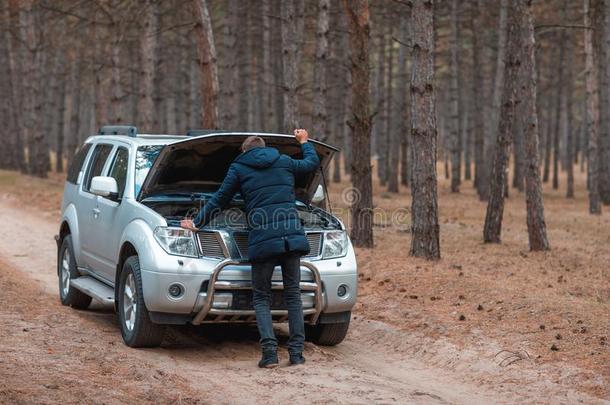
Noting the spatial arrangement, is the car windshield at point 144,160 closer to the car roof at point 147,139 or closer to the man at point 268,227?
the car roof at point 147,139

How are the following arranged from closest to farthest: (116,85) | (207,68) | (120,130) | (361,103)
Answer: (120,130), (361,103), (207,68), (116,85)

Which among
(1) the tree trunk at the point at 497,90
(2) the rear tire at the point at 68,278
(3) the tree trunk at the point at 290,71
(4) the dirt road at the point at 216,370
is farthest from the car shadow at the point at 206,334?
(1) the tree trunk at the point at 497,90

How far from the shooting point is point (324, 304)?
27.3 ft

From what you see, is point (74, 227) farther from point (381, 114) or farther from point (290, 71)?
point (381, 114)

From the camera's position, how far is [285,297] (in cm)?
798

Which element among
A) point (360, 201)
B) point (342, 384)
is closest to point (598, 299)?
point (360, 201)

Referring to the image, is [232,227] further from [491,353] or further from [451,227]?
[451,227]

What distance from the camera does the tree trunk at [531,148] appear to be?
16.7m

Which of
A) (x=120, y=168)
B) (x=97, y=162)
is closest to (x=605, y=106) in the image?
(x=97, y=162)

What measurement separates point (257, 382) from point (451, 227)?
14207 millimetres

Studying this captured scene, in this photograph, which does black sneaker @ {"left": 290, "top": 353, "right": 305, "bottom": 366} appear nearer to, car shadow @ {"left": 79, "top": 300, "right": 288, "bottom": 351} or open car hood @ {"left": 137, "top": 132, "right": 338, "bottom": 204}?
car shadow @ {"left": 79, "top": 300, "right": 288, "bottom": 351}

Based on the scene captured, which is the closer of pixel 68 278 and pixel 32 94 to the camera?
pixel 68 278

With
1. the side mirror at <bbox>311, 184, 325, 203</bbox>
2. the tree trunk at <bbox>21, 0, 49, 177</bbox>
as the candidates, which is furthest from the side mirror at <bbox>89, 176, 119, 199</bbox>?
the tree trunk at <bbox>21, 0, 49, 177</bbox>

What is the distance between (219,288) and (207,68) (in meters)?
11.1
